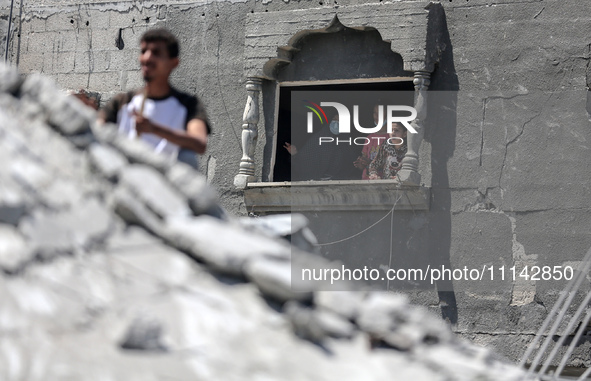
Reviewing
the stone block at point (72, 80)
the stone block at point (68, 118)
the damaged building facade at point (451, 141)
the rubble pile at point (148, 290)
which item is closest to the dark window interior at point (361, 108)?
the damaged building facade at point (451, 141)

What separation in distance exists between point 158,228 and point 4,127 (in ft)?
2.27

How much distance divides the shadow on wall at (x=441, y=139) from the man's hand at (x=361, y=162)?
52 centimetres

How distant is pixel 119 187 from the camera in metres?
3.15

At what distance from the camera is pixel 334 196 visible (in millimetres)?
7582

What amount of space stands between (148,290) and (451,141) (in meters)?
5.00

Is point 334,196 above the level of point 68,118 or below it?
below

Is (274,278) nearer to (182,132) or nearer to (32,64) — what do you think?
(182,132)

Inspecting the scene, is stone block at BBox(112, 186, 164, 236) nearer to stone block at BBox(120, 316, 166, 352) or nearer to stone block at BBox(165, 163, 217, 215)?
stone block at BBox(165, 163, 217, 215)

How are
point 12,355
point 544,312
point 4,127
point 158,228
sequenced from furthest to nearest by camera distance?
point 544,312 < point 4,127 < point 158,228 < point 12,355

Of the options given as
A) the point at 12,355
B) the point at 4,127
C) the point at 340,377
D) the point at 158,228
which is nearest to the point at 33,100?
the point at 4,127

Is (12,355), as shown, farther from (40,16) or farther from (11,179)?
(40,16)

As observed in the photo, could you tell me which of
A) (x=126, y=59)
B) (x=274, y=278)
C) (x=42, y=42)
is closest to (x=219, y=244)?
(x=274, y=278)

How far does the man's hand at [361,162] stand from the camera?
303 inches

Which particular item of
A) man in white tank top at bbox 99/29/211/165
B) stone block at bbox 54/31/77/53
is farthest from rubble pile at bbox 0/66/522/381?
stone block at bbox 54/31/77/53
